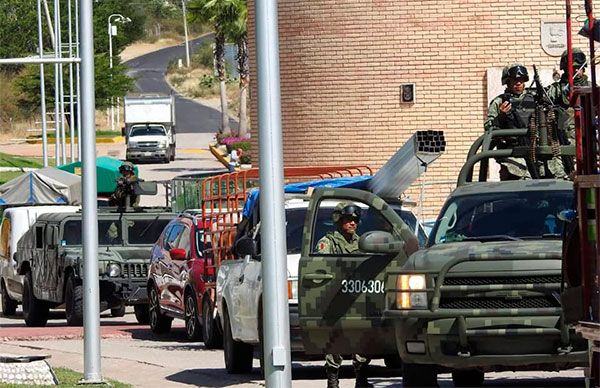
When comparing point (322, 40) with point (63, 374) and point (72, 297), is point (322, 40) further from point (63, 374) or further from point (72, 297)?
point (63, 374)

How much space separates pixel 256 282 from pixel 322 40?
16.4 m

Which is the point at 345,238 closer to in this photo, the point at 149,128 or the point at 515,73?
the point at 515,73

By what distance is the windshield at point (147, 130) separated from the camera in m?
80.7

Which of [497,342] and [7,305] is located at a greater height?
[497,342]

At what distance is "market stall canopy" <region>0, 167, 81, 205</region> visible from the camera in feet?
129

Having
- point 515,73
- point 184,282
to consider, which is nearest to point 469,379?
point 515,73

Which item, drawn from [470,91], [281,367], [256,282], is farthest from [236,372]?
[470,91]

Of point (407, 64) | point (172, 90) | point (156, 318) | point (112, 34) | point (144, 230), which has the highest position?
point (112, 34)

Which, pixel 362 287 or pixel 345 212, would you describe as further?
pixel 345 212

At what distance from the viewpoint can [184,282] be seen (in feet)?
76.3

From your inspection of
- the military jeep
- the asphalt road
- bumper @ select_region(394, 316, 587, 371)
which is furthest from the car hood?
the asphalt road

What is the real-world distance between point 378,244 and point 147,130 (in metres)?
67.8

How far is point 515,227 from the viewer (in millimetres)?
13938

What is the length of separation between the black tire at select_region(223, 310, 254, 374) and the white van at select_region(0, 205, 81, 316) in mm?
13832
